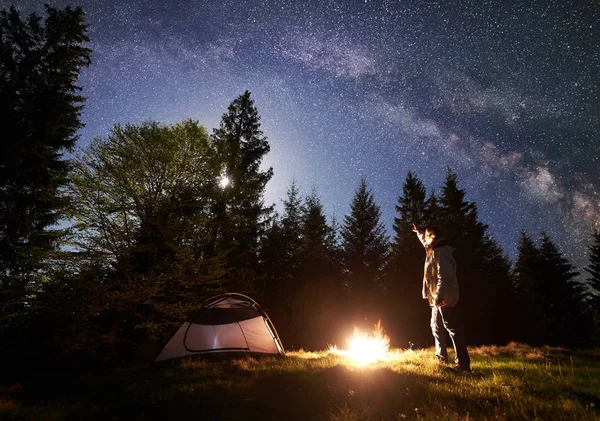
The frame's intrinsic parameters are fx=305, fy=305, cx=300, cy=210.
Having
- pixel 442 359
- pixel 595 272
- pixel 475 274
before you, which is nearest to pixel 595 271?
pixel 595 272

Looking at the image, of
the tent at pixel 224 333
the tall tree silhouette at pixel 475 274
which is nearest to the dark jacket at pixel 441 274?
the tent at pixel 224 333

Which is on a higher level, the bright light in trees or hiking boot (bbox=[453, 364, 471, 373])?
the bright light in trees

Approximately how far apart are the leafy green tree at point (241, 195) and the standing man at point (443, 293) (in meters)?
10.9

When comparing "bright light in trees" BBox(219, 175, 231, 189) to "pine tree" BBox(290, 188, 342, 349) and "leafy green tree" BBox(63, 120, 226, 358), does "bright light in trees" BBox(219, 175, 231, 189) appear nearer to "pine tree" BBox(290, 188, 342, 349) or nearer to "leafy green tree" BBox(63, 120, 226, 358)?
"leafy green tree" BBox(63, 120, 226, 358)

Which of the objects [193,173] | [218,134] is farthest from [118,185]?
[218,134]

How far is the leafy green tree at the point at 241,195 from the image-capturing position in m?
16.6

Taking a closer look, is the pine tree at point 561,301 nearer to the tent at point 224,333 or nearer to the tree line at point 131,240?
the tree line at point 131,240

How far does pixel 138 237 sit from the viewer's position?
13234 mm

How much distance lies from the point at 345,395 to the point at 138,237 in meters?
11.9

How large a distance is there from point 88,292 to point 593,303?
48.3 m

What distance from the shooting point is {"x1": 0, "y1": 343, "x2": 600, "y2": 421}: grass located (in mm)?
3369

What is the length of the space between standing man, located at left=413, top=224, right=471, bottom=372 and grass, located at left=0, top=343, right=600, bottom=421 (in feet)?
1.59

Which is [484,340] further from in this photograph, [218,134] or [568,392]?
[218,134]

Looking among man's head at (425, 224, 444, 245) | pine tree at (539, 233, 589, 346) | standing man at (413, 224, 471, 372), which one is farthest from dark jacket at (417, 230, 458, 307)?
pine tree at (539, 233, 589, 346)
